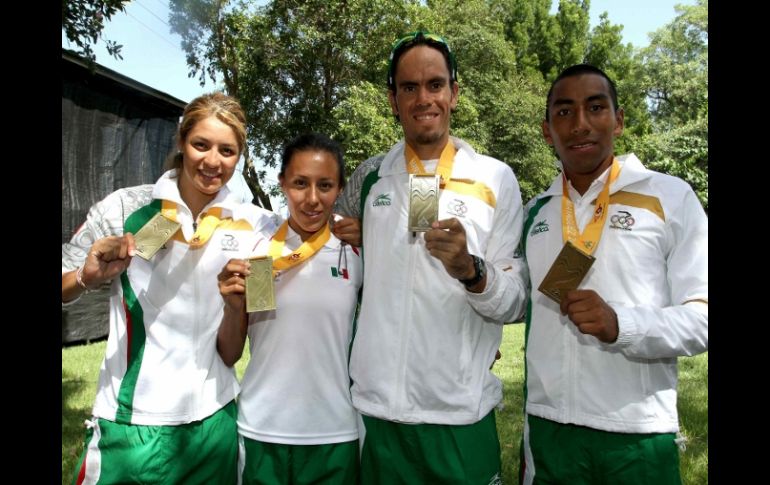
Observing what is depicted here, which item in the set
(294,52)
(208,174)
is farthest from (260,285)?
(294,52)

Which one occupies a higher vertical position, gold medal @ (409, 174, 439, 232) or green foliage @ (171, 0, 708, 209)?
green foliage @ (171, 0, 708, 209)

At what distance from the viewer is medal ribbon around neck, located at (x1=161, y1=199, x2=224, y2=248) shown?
3139 mm

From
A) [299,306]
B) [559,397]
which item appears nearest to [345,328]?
[299,306]

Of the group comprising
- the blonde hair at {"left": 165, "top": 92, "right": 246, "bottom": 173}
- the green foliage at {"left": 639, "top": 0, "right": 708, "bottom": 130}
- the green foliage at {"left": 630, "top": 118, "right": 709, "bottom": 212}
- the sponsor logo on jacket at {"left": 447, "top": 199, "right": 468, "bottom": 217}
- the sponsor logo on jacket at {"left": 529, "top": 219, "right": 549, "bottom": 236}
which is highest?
the green foliage at {"left": 639, "top": 0, "right": 708, "bottom": 130}

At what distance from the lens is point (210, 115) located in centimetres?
328

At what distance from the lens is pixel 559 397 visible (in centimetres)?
302

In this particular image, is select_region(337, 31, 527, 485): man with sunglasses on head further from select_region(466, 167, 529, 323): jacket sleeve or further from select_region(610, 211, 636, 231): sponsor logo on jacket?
select_region(610, 211, 636, 231): sponsor logo on jacket

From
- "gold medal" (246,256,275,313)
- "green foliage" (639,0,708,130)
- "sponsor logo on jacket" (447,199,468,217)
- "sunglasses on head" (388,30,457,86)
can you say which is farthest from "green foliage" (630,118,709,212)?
"gold medal" (246,256,275,313)

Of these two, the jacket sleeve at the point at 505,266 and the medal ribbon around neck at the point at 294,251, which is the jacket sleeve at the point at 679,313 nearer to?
the jacket sleeve at the point at 505,266

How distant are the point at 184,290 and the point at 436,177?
1.40 metres

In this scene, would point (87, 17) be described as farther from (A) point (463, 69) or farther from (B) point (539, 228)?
(A) point (463, 69)

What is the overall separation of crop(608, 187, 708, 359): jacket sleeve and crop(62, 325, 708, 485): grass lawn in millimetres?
3450

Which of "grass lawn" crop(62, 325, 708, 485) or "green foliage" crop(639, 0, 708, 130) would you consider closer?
"grass lawn" crop(62, 325, 708, 485)
